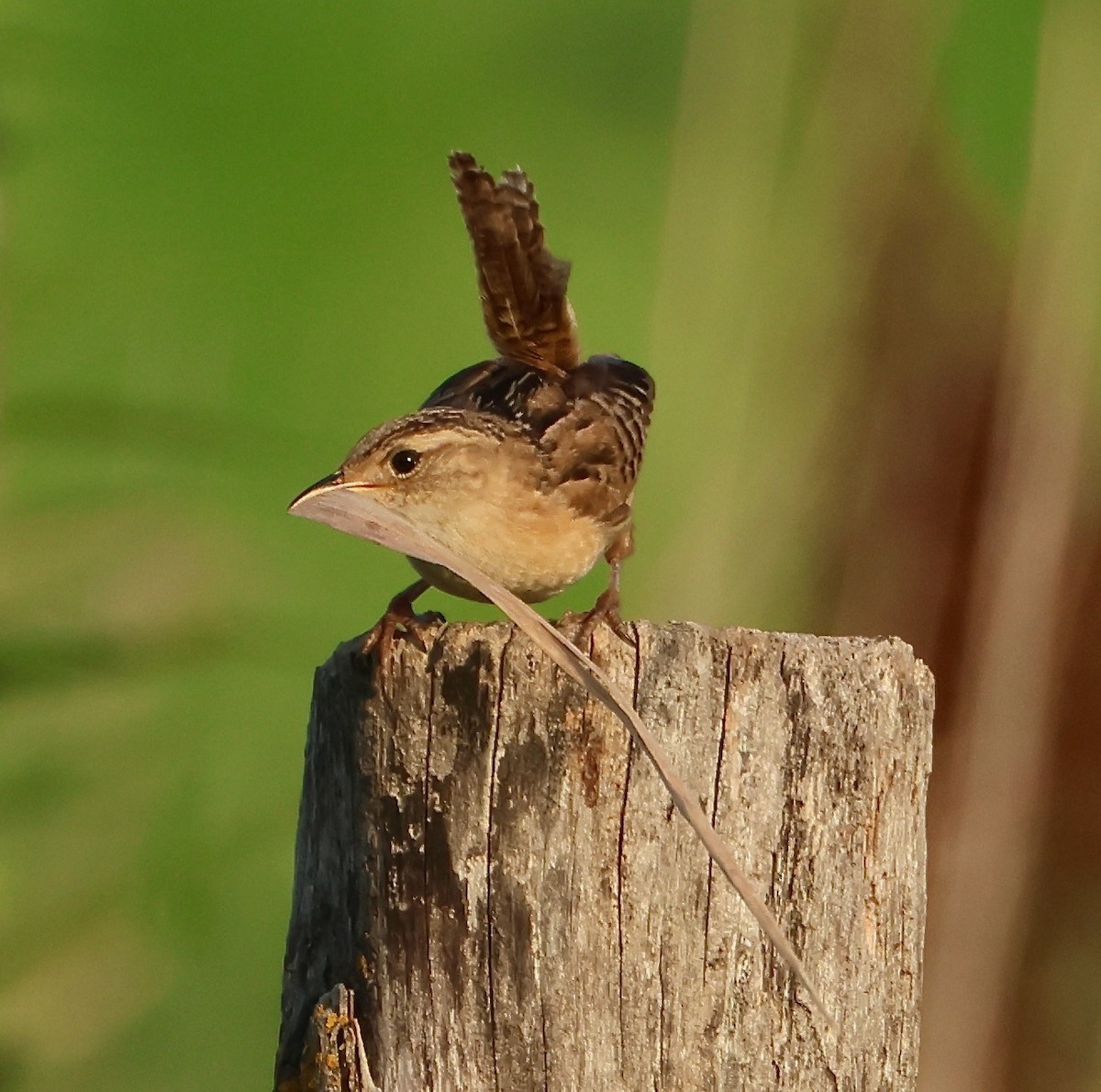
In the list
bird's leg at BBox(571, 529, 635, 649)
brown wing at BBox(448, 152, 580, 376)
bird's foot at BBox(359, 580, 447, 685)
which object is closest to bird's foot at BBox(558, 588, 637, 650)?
bird's leg at BBox(571, 529, 635, 649)

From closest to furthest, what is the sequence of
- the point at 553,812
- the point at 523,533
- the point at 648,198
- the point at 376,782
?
the point at 553,812
the point at 376,782
the point at 523,533
the point at 648,198

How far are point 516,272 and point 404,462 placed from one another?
59 centimetres

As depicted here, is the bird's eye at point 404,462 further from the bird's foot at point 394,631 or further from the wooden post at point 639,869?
the wooden post at point 639,869

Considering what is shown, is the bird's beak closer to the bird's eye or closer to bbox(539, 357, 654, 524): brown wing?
the bird's eye

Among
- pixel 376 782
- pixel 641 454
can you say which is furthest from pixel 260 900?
pixel 376 782

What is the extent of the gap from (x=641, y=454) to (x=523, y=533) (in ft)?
1.56

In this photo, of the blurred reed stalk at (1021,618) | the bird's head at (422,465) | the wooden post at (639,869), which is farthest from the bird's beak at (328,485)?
the blurred reed stalk at (1021,618)

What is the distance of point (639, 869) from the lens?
169 centimetres

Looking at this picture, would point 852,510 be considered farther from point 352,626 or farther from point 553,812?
point 553,812

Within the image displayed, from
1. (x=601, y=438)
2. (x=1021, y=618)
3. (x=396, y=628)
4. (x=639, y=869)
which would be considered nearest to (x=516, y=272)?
(x=601, y=438)

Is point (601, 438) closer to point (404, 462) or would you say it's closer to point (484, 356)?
point (404, 462)

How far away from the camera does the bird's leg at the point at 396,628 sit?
1.84 metres

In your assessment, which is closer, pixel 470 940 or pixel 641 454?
pixel 470 940

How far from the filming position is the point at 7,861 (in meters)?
3.00
